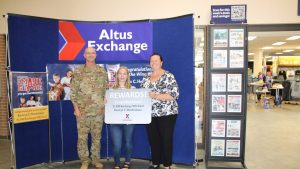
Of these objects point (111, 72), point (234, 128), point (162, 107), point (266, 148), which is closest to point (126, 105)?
point (162, 107)

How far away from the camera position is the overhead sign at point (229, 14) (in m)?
4.05

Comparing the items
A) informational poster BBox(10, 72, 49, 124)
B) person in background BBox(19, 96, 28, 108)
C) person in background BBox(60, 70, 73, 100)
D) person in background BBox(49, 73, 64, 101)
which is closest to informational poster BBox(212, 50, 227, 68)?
person in background BBox(60, 70, 73, 100)

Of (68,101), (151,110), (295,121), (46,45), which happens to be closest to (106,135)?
(68,101)

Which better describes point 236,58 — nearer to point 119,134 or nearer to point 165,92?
point 165,92

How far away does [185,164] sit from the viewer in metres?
4.16

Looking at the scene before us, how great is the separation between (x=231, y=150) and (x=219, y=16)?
205 cm

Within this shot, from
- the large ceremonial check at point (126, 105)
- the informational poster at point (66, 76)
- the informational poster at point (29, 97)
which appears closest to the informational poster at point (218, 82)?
the informational poster at point (66, 76)

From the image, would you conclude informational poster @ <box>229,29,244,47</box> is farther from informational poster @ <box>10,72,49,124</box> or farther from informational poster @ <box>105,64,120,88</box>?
informational poster @ <box>10,72,49,124</box>

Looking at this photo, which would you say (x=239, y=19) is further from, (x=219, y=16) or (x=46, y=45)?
(x=46, y=45)

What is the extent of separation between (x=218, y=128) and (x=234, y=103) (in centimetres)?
45

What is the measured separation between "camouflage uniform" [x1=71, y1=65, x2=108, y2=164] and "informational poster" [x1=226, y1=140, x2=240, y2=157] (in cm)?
196

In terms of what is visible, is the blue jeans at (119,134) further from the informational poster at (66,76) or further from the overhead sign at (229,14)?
the overhead sign at (229,14)

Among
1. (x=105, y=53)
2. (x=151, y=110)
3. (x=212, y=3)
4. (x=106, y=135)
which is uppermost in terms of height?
(x=212, y=3)

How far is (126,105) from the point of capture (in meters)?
3.74
